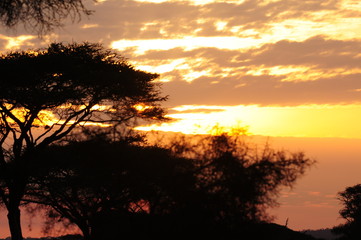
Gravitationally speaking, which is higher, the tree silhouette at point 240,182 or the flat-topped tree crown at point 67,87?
the flat-topped tree crown at point 67,87

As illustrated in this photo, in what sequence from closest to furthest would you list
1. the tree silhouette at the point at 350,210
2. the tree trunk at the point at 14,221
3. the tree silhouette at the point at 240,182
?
the tree silhouette at the point at 240,182, the tree trunk at the point at 14,221, the tree silhouette at the point at 350,210

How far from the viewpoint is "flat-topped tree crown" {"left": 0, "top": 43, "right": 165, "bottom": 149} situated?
997 inches

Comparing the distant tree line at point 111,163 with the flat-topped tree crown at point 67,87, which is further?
the flat-topped tree crown at point 67,87

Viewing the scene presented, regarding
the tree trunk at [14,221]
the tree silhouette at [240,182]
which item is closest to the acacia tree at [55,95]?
the tree trunk at [14,221]

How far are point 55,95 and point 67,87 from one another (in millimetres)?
895

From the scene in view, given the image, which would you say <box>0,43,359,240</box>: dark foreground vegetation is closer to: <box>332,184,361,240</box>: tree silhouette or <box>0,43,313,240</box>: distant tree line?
<box>0,43,313,240</box>: distant tree line

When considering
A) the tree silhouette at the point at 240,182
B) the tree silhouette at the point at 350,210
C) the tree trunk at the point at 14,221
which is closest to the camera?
the tree silhouette at the point at 240,182

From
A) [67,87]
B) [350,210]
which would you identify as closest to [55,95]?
[67,87]

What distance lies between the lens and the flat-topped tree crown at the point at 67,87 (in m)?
25.3

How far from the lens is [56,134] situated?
2684 cm

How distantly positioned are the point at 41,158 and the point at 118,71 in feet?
18.2

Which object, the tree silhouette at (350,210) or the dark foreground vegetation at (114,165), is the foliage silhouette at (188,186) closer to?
the dark foreground vegetation at (114,165)

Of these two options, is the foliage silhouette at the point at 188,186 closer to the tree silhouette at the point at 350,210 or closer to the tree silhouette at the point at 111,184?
the tree silhouette at the point at 111,184

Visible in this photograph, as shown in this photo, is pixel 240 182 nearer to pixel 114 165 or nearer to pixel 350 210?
pixel 114 165
